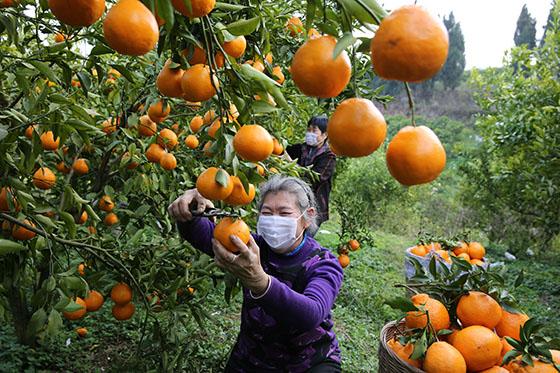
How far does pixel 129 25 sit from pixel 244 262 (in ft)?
2.77

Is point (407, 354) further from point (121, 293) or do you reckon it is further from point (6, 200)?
point (6, 200)

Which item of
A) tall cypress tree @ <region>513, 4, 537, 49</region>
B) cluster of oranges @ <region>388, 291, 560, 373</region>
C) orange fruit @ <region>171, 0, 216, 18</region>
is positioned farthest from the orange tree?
tall cypress tree @ <region>513, 4, 537, 49</region>

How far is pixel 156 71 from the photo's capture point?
2172 mm

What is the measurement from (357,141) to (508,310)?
1.53 m

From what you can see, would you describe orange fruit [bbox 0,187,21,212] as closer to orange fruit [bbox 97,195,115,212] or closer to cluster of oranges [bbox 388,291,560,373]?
orange fruit [bbox 97,195,115,212]

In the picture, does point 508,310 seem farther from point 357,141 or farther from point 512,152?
point 512,152

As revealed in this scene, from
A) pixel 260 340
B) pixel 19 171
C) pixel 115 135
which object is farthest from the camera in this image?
pixel 115 135

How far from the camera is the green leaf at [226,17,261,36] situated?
3.20ft

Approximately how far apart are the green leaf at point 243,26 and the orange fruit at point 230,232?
58 centimetres

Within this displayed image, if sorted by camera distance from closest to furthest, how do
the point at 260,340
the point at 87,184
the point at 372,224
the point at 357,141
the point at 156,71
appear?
1. the point at 357,141
2. the point at 260,340
3. the point at 156,71
4. the point at 87,184
5. the point at 372,224

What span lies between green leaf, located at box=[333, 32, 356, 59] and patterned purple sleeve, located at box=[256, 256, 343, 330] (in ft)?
3.33

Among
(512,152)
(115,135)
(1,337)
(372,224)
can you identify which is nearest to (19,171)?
(115,135)

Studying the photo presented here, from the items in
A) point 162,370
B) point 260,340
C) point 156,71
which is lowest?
point 162,370

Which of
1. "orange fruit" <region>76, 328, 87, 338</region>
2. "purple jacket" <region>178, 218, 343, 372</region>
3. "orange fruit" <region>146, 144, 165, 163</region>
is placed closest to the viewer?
"purple jacket" <region>178, 218, 343, 372</region>
